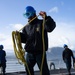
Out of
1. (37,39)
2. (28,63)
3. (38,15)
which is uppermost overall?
(38,15)

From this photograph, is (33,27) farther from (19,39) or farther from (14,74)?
(14,74)

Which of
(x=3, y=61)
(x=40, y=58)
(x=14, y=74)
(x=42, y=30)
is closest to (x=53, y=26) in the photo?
(x=42, y=30)

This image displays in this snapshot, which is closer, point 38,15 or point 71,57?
point 38,15

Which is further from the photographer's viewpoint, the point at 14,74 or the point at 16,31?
the point at 14,74

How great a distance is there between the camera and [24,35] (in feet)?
24.6

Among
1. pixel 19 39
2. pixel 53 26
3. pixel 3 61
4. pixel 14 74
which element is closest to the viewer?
pixel 53 26

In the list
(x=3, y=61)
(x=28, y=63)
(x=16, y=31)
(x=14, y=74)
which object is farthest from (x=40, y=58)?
(x=14, y=74)

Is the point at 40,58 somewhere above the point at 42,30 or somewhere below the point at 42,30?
below

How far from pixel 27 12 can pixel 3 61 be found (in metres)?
10.6

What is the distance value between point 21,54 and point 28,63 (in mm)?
333

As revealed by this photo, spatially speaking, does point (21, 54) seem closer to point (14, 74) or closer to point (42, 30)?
point (42, 30)

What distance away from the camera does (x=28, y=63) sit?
23.9 ft

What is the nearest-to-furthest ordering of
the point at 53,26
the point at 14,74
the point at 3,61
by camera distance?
the point at 53,26 < the point at 3,61 < the point at 14,74

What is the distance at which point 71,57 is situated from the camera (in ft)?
59.6
